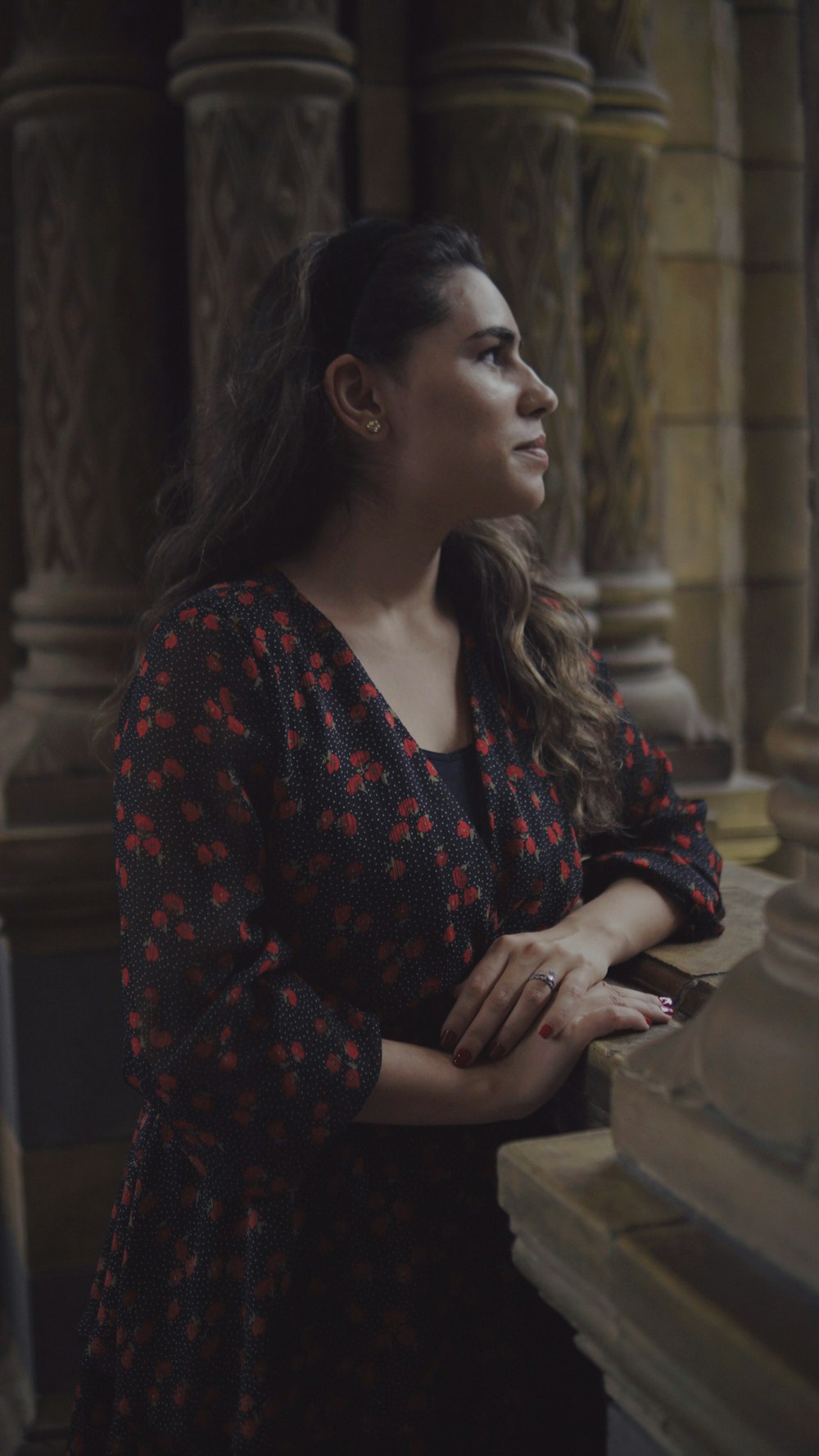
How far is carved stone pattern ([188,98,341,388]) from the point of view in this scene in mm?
1993

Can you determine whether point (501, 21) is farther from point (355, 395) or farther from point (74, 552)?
point (74, 552)

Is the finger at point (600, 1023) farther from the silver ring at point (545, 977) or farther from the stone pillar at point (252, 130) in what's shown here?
the stone pillar at point (252, 130)

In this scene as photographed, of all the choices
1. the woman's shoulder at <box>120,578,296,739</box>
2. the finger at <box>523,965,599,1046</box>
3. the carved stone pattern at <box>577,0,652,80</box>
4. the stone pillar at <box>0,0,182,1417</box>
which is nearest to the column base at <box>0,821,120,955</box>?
the stone pillar at <box>0,0,182,1417</box>

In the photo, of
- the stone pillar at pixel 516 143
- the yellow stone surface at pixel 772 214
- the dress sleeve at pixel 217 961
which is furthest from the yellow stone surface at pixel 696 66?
the dress sleeve at pixel 217 961

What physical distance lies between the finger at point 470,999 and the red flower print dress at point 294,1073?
1.5 inches

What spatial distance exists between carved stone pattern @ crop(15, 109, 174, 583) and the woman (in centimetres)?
52

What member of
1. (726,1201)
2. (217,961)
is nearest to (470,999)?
(217,961)

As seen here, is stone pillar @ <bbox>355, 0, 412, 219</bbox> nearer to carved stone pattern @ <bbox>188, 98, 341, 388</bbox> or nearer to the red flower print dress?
carved stone pattern @ <bbox>188, 98, 341, 388</bbox>

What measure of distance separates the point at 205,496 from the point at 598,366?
957 millimetres

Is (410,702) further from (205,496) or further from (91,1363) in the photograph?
(91,1363)

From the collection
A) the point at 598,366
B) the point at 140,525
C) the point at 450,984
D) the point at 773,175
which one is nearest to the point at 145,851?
the point at 450,984

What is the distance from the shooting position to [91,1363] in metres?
1.44

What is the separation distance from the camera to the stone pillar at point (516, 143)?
207 cm

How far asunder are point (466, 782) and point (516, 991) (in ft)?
0.82
